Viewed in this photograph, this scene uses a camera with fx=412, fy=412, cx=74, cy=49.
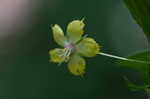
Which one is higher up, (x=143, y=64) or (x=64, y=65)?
(x=64, y=65)

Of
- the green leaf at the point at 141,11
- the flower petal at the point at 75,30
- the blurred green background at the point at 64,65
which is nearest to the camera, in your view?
the green leaf at the point at 141,11

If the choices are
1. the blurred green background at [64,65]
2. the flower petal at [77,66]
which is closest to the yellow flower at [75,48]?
the flower petal at [77,66]

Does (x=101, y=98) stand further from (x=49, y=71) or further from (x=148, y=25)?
(x=148, y=25)

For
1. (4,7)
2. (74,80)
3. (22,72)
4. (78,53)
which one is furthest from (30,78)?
(78,53)

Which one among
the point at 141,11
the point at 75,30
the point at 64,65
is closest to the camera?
the point at 141,11

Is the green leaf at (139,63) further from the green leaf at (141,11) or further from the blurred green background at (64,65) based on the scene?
the blurred green background at (64,65)

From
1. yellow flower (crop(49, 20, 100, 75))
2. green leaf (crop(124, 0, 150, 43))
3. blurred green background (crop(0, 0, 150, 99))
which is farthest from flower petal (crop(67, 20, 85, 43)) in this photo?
blurred green background (crop(0, 0, 150, 99))

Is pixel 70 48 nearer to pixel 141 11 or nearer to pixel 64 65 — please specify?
pixel 141 11

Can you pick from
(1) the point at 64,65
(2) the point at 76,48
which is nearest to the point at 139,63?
(2) the point at 76,48
